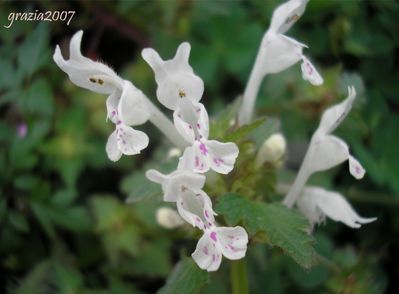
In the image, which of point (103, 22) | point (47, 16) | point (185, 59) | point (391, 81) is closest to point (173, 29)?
point (103, 22)

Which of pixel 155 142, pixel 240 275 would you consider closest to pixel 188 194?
pixel 240 275

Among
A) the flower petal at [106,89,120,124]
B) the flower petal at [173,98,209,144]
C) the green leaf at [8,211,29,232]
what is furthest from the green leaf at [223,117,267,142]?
the green leaf at [8,211,29,232]

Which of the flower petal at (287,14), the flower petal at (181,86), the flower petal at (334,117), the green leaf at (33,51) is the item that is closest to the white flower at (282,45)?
the flower petal at (287,14)

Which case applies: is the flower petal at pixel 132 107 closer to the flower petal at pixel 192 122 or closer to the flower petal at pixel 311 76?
the flower petal at pixel 192 122

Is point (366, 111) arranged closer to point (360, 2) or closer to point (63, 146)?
point (360, 2)

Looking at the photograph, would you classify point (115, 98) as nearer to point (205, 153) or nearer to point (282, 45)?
point (205, 153)
